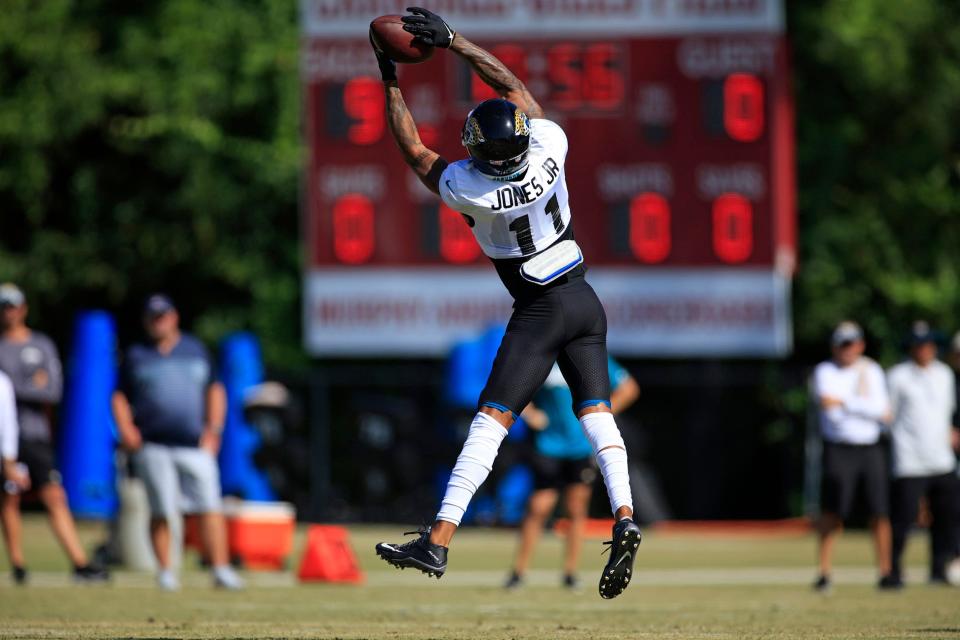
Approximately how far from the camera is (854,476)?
488 inches

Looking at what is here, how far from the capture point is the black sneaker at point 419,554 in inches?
302

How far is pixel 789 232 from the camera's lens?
1827cm

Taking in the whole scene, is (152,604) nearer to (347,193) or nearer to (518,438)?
(347,193)

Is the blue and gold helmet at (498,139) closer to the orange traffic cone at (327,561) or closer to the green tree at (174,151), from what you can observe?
the orange traffic cone at (327,561)

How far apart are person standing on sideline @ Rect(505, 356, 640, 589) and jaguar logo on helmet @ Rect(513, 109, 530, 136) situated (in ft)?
15.5

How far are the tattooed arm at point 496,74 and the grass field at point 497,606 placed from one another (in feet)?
8.39

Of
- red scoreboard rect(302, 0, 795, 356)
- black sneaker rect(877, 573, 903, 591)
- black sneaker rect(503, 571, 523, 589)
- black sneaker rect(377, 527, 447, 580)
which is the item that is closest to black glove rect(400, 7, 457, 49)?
black sneaker rect(377, 527, 447, 580)

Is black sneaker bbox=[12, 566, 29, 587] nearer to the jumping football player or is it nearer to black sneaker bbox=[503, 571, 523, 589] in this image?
black sneaker bbox=[503, 571, 523, 589]

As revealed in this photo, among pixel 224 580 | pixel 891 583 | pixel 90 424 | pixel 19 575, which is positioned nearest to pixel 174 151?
pixel 90 424

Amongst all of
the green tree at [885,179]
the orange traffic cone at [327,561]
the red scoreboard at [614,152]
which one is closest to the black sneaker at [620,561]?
the orange traffic cone at [327,561]

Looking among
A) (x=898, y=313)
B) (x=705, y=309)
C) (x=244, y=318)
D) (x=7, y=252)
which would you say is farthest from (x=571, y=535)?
(x=7, y=252)

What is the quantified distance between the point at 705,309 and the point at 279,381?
21.1ft

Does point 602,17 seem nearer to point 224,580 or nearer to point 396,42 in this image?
point 224,580

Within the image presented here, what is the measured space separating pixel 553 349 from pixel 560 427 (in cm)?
462
